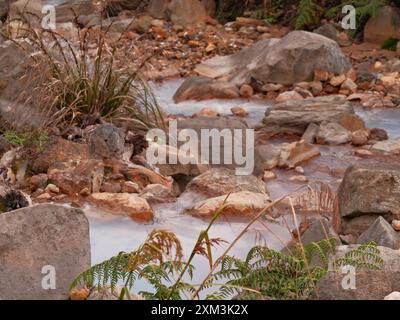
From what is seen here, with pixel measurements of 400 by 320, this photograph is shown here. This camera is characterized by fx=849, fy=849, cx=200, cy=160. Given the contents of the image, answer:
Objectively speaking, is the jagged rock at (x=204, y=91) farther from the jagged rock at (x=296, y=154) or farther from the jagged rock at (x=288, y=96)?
the jagged rock at (x=296, y=154)

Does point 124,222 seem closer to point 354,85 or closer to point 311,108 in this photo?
point 311,108

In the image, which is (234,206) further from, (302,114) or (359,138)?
(302,114)

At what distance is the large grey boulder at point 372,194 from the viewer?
4855 mm

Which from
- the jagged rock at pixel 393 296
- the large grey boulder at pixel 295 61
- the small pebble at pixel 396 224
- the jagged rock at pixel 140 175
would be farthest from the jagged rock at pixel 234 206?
the large grey boulder at pixel 295 61

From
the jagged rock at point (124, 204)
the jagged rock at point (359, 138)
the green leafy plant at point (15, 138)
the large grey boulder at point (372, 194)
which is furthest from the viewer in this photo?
the jagged rock at point (359, 138)

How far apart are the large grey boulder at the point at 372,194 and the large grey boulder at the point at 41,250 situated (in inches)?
77.1

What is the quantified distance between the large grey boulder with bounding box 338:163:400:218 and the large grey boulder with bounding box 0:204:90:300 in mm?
1959

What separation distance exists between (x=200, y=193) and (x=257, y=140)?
203 cm

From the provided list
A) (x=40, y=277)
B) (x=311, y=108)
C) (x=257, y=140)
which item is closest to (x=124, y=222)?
(x=40, y=277)

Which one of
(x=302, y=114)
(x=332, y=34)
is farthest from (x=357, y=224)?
(x=332, y=34)

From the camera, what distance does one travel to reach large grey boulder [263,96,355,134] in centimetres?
775

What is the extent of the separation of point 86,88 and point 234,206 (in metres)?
1.75

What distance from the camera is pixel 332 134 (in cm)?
738
